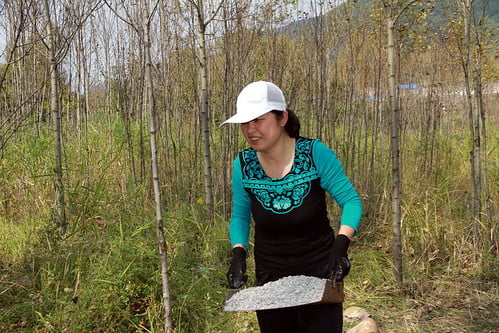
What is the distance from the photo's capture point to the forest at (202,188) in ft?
9.29

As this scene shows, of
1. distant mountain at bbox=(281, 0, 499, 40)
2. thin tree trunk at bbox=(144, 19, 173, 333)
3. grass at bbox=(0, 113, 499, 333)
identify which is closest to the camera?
thin tree trunk at bbox=(144, 19, 173, 333)

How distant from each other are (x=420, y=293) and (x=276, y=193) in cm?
231

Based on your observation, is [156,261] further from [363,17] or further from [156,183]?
[363,17]

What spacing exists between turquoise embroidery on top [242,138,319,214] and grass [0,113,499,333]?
1282 millimetres

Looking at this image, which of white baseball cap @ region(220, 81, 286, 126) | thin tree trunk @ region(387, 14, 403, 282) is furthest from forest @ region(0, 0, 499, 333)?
white baseball cap @ region(220, 81, 286, 126)

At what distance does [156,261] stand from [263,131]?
162cm

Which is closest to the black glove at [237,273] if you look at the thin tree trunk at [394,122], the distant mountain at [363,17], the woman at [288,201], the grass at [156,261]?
the woman at [288,201]

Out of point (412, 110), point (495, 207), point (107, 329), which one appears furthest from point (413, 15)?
point (107, 329)

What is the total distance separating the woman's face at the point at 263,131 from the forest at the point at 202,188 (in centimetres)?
67

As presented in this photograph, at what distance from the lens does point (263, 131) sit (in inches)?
63.2

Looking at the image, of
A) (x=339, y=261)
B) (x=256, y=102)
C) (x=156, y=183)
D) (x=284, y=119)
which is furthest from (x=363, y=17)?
(x=339, y=261)

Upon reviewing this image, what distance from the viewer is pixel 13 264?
3.29 meters

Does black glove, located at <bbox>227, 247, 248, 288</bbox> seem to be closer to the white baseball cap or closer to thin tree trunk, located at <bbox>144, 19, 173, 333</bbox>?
the white baseball cap

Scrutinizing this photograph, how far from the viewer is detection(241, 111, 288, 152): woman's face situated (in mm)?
1603
